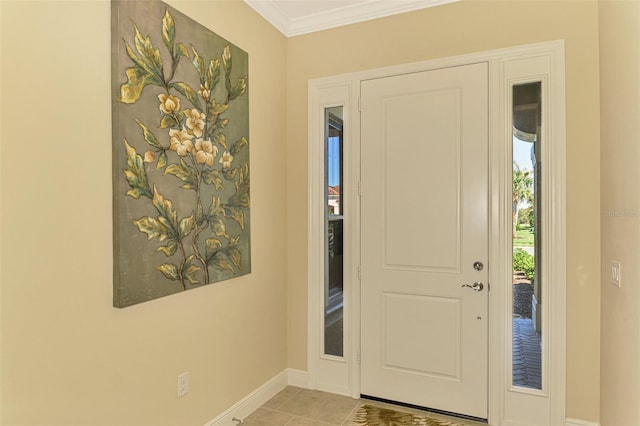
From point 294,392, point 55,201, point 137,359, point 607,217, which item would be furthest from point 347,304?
point 55,201

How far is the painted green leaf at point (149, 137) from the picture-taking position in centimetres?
182

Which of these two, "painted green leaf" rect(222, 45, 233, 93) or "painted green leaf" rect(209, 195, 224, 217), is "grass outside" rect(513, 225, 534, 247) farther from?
"painted green leaf" rect(222, 45, 233, 93)

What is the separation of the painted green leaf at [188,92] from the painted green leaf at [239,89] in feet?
1.05

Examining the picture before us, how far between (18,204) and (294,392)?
226cm

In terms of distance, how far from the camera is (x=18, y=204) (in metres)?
1.39

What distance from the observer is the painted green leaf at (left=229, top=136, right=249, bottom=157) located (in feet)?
8.03

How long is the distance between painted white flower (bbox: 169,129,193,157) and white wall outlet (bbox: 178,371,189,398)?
118cm

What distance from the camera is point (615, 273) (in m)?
1.93

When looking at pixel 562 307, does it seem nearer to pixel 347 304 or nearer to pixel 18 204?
pixel 347 304

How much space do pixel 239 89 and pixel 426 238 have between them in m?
1.58

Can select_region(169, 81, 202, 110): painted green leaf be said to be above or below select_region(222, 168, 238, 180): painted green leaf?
above

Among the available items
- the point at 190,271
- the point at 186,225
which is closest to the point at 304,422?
the point at 190,271

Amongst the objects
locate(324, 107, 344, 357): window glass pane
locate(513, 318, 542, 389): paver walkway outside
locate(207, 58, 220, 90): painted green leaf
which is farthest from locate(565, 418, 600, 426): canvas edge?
locate(207, 58, 220, 90): painted green leaf

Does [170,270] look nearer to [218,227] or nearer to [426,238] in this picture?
[218,227]
